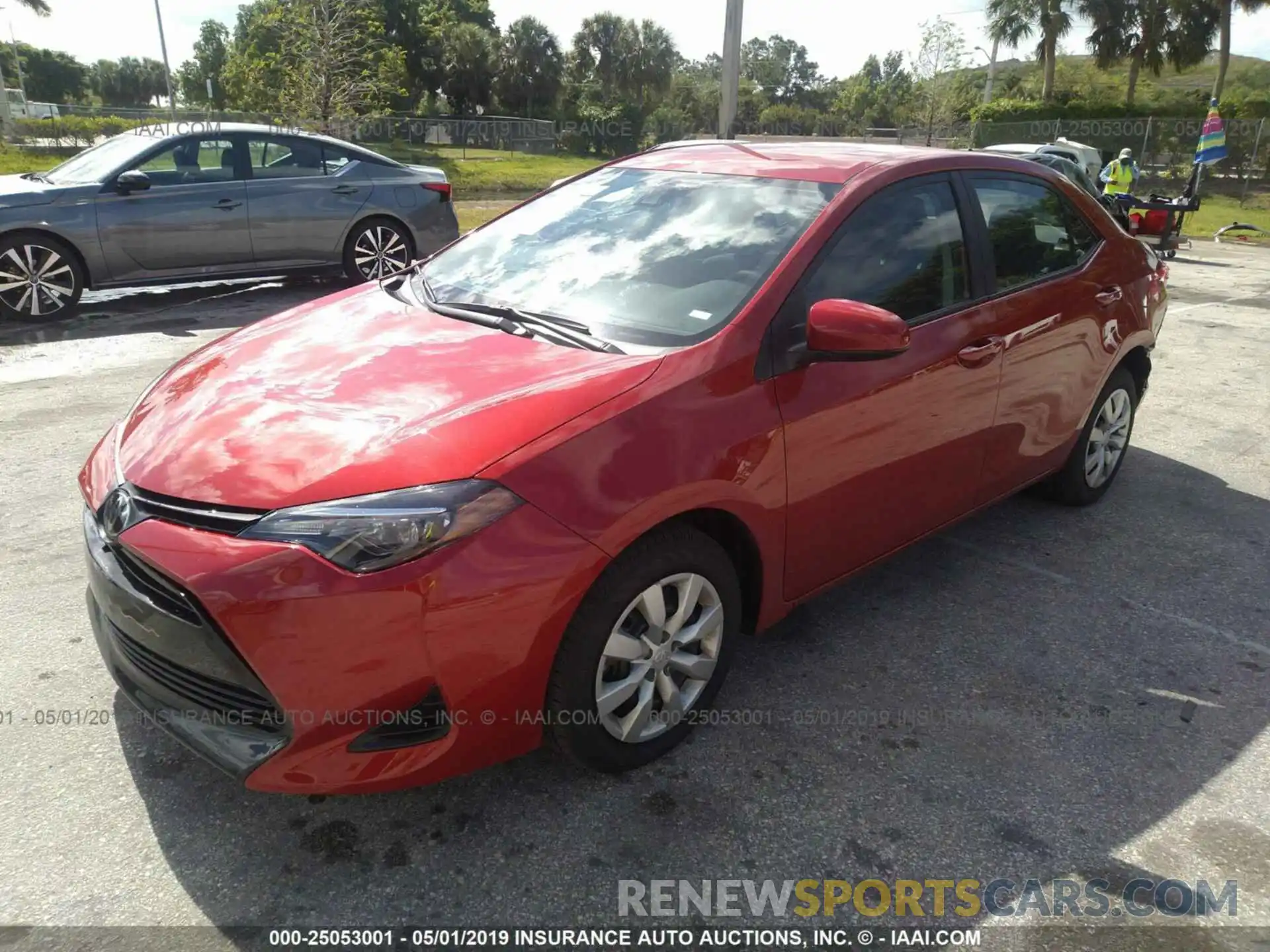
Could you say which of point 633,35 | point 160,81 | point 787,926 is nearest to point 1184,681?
point 787,926

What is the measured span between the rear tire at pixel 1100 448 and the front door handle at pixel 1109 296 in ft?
1.25

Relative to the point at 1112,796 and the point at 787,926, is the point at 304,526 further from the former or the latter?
the point at 1112,796

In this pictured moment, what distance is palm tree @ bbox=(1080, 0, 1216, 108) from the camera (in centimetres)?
4756

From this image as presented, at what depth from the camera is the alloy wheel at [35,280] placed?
24.3 feet

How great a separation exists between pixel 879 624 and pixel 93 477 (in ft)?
8.72

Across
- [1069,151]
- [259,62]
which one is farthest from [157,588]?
[259,62]

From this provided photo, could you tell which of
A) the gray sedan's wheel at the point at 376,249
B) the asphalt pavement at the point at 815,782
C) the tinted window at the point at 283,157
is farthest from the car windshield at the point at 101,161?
the asphalt pavement at the point at 815,782

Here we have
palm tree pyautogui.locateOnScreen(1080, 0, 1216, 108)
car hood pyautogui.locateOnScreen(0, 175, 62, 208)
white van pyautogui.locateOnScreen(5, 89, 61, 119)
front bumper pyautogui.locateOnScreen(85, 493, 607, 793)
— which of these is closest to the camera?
front bumper pyautogui.locateOnScreen(85, 493, 607, 793)

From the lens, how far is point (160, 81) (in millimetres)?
125312

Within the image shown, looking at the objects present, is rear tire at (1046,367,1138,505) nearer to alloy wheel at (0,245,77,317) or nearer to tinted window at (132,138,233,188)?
tinted window at (132,138,233,188)

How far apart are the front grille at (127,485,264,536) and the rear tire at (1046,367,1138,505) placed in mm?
3677

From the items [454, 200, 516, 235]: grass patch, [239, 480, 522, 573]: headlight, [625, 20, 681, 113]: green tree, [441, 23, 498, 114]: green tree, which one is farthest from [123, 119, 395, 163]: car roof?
[625, 20, 681, 113]: green tree

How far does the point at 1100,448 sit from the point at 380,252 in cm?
705

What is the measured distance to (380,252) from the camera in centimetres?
916
